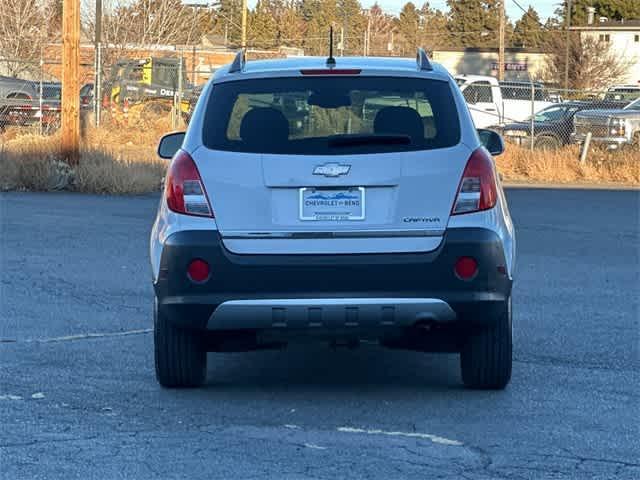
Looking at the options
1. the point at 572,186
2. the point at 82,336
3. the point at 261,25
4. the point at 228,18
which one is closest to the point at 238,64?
the point at 82,336

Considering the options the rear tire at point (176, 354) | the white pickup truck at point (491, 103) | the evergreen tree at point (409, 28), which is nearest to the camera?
the rear tire at point (176, 354)

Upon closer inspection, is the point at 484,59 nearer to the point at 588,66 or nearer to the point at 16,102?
the point at 588,66

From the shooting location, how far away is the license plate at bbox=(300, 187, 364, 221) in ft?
21.2

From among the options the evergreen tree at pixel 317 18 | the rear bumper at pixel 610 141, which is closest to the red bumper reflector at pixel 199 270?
the rear bumper at pixel 610 141

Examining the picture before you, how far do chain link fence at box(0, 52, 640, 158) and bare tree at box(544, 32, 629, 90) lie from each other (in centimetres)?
2378

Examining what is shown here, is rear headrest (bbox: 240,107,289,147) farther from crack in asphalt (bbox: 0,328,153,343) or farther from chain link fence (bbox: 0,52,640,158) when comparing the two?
chain link fence (bbox: 0,52,640,158)

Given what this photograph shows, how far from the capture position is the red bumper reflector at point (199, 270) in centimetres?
648

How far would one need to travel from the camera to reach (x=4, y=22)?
144ft

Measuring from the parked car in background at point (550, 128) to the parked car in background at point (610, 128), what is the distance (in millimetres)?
1045

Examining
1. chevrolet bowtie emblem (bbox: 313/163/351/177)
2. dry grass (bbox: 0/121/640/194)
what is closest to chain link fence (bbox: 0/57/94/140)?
dry grass (bbox: 0/121/640/194)

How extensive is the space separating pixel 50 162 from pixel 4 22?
78.7 ft

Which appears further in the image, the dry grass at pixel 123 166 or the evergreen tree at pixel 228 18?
the evergreen tree at pixel 228 18

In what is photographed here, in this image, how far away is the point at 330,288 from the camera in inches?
253

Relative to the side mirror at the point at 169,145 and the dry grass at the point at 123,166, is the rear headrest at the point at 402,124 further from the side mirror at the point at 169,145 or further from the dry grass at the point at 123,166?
the dry grass at the point at 123,166
